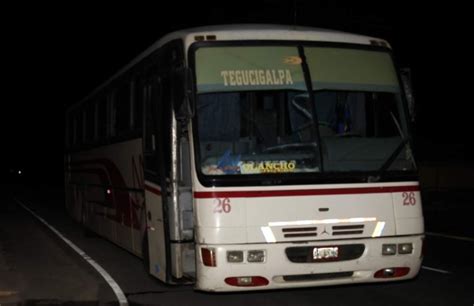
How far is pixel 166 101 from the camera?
8.68 m

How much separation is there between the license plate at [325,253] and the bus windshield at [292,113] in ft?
2.80

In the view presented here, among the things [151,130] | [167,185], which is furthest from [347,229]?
[151,130]

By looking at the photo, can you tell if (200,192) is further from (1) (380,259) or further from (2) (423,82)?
(2) (423,82)

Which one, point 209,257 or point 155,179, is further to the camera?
point 155,179

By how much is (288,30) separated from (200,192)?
7.50 feet

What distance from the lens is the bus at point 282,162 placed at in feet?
25.2

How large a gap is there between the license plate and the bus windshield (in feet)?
2.80

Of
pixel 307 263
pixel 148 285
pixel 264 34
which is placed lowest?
pixel 148 285

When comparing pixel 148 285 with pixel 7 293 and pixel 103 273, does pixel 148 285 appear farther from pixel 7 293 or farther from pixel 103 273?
pixel 7 293

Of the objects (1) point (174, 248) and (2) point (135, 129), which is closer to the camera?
(1) point (174, 248)

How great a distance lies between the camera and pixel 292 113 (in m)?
8.16

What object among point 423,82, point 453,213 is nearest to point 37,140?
point 423,82

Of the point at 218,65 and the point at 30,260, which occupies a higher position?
the point at 218,65

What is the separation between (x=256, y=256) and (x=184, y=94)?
1887 mm
